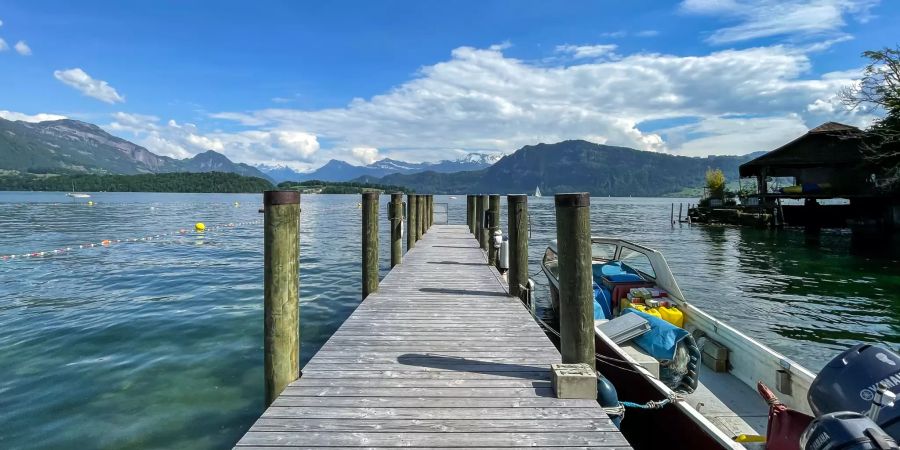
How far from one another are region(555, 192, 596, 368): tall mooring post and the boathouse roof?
122 ft

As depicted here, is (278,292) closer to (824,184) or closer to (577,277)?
(577,277)

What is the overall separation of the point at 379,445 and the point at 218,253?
803 inches

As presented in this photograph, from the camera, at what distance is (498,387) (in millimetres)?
4145

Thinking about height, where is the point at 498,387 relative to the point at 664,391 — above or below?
above

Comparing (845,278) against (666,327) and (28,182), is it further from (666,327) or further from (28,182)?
(28,182)

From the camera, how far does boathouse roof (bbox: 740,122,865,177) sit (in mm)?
33719

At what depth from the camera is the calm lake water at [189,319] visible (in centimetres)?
612

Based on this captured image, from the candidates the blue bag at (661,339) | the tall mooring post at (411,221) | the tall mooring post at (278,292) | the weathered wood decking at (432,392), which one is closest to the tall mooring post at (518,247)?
the weathered wood decking at (432,392)

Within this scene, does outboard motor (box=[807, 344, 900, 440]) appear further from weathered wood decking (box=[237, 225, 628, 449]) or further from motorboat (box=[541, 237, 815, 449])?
weathered wood decking (box=[237, 225, 628, 449])

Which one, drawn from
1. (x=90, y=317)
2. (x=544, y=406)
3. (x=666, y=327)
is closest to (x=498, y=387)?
(x=544, y=406)

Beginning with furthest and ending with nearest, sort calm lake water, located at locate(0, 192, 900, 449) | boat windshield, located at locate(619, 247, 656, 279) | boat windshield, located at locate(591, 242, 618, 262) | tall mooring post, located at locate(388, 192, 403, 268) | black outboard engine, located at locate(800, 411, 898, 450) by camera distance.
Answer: boat windshield, located at locate(591, 242, 618, 262) < tall mooring post, located at locate(388, 192, 403, 268) < boat windshield, located at locate(619, 247, 656, 279) < calm lake water, located at locate(0, 192, 900, 449) < black outboard engine, located at locate(800, 411, 898, 450)

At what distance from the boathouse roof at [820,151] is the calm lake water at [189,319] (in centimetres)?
1260

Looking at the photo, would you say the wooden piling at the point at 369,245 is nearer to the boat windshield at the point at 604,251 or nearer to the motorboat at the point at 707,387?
the motorboat at the point at 707,387

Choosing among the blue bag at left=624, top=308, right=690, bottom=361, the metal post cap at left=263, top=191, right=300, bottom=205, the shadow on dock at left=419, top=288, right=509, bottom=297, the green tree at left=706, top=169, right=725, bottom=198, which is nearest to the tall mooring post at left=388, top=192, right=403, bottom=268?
the shadow on dock at left=419, top=288, right=509, bottom=297
